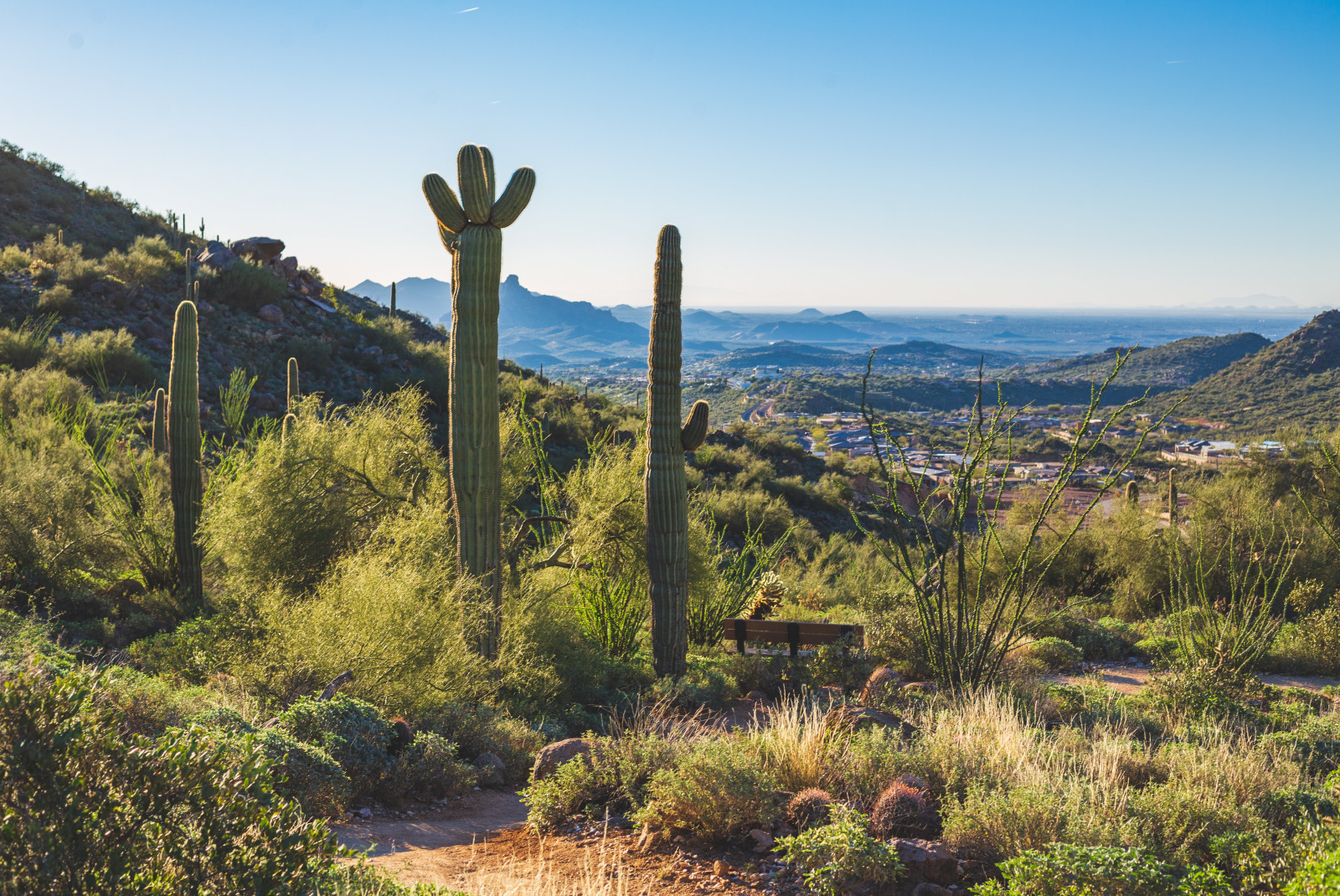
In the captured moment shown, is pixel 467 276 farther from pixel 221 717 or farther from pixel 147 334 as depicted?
pixel 147 334

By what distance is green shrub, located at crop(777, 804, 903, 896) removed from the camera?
357cm

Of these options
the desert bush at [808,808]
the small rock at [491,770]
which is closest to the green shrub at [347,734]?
the small rock at [491,770]

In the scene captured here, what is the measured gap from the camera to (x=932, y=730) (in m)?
5.36

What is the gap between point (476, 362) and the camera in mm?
7668

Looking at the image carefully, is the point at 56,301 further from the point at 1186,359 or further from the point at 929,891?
the point at 1186,359

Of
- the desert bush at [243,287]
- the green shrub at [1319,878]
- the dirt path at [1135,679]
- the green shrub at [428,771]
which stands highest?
the desert bush at [243,287]

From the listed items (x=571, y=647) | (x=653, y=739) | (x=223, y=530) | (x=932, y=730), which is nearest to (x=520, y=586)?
(x=571, y=647)

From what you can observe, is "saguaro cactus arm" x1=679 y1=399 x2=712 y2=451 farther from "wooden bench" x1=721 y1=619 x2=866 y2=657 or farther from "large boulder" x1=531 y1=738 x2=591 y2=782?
"large boulder" x1=531 y1=738 x2=591 y2=782

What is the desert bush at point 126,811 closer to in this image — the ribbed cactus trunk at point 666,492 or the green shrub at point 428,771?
the green shrub at point 428,771

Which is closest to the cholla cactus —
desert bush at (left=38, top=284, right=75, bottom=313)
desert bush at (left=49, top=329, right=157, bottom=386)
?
desert bush at (left=49, top=329, right=157, bottom=386)

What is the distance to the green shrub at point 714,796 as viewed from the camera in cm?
430

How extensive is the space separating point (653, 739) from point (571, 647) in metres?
3.37

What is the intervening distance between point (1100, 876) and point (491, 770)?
400 cm

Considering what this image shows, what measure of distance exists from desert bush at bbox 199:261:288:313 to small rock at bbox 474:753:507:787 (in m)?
21.8
